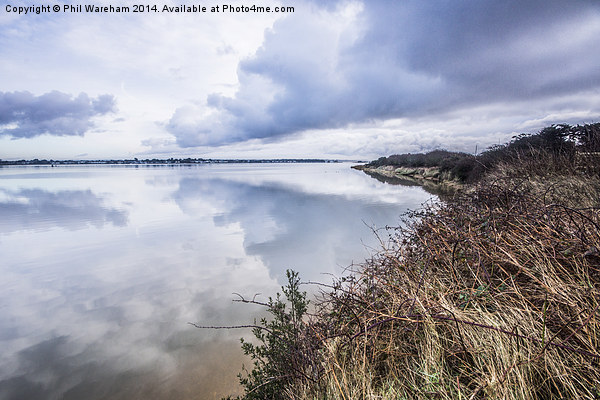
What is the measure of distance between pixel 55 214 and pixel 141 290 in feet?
47.0

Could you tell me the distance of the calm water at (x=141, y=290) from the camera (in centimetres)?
390

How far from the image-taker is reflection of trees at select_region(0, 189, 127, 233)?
1322 centimetres

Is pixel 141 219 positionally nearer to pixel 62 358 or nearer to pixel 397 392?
pixel 62 358

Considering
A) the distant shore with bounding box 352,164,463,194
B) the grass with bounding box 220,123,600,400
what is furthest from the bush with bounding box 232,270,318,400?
the distant shore with bounding box 352,164,463,194

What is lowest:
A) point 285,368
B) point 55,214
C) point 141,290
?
point 141,290

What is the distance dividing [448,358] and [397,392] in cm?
60

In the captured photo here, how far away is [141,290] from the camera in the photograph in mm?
6344

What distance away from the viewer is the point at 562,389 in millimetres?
1908

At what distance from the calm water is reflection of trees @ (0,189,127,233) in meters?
0.15

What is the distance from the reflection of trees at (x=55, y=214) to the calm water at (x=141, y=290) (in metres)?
0.15

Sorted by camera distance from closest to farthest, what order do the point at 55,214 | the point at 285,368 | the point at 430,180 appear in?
the point at 285,368
the point at 55,214
the point at 430,180

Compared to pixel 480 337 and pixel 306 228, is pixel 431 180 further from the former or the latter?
pixel 480 337

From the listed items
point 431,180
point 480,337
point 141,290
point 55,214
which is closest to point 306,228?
point 141,290

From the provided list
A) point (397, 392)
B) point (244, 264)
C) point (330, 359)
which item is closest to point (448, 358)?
point (397, 392)
